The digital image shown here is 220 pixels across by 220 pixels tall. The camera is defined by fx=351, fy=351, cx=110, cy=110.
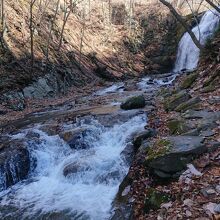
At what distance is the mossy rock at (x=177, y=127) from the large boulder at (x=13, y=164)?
4306mm

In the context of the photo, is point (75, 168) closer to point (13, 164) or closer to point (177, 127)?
point (13, 164)

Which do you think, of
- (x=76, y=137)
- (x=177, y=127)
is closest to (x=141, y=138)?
(x=177, y=127)

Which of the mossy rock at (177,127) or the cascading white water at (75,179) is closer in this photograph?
the cascading white water at (75,179)

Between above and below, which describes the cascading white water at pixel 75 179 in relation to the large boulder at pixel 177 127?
below

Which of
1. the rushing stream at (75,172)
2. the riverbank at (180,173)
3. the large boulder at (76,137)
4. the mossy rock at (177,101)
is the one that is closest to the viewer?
the riverbank at (180,173)

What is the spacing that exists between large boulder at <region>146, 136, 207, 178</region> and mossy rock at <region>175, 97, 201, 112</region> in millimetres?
3262

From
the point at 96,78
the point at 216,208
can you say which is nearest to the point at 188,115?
the point at 216,208

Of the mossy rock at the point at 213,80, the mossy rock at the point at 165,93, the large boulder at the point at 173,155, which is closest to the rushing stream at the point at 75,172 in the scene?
the large boulder at the point at 173,155

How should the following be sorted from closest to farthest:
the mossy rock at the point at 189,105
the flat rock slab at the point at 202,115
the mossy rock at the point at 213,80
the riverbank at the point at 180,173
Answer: the riverbank at the point at 180,173
the flat rock slab at the point at 202,115
the mossy rock at the point at 189,105
the mossy rock at the point at 213,80

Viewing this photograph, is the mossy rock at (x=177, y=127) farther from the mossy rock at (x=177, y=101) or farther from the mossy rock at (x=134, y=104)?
the mossy rock at (x=134, y=104)

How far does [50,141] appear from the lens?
11.4m

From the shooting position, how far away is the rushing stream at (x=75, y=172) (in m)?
7.83

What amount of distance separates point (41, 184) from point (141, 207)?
148 inches

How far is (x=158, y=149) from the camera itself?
7648 mm
